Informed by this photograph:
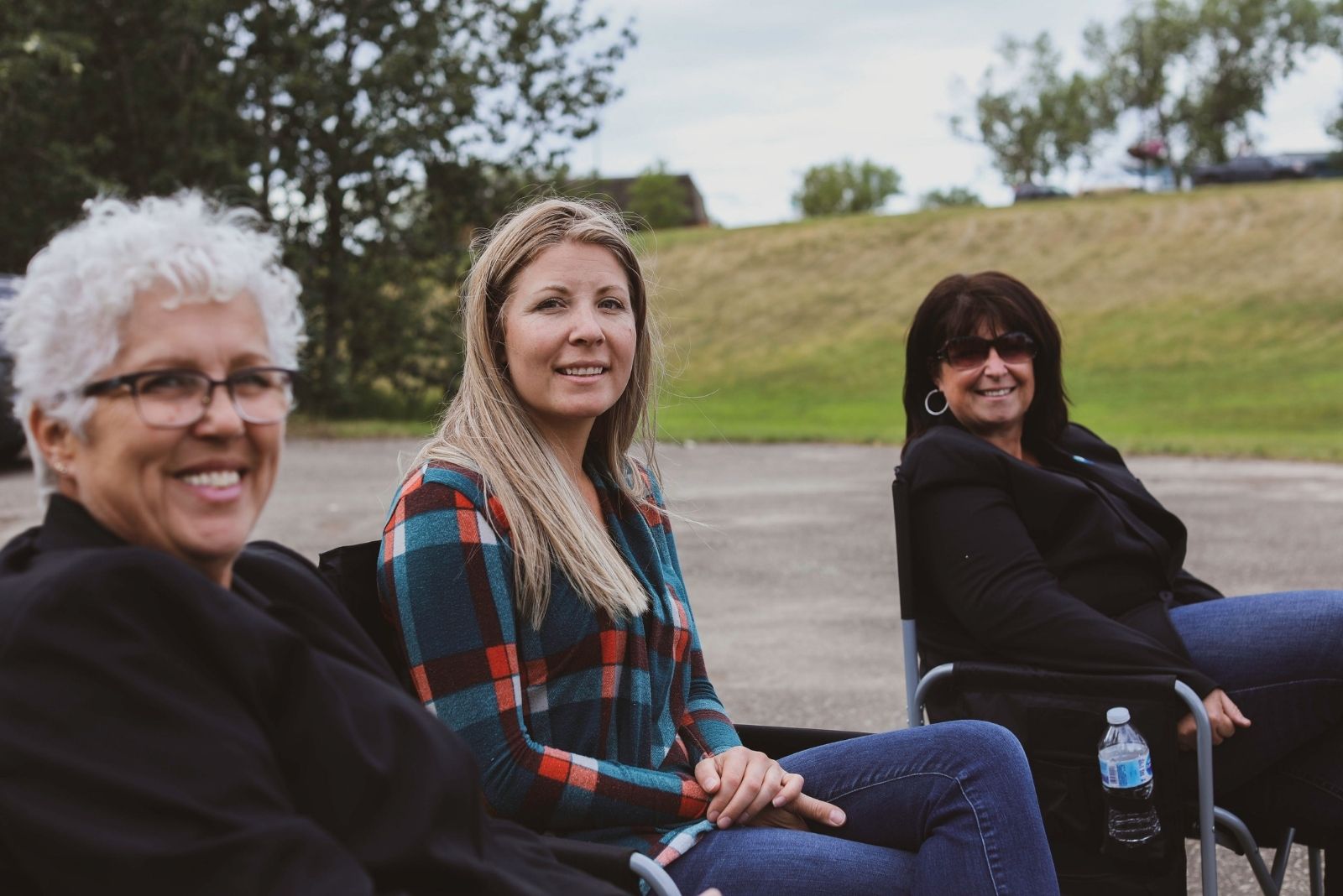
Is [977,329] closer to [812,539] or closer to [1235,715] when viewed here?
[1235,715]

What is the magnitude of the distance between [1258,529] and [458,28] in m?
12.9

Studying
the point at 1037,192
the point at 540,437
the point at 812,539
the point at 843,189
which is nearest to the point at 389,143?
the point at 812,539

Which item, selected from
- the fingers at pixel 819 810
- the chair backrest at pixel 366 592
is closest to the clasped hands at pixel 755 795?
the fingers at pixel 819 810

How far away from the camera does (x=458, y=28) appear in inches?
720

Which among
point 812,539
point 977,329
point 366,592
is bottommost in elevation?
point 812,539

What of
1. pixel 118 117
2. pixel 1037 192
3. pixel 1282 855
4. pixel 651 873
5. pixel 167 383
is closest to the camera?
pixel 167 383

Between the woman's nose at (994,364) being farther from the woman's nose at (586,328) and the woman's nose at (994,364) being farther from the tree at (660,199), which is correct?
the tree at (660,199)

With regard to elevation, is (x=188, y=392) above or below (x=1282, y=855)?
above

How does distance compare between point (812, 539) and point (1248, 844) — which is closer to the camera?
point (1248, 844)

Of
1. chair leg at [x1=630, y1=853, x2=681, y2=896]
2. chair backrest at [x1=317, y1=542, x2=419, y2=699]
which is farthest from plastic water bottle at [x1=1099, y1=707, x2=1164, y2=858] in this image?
chair backrest at [x1=317, y1=542, x2=419, y2=699]

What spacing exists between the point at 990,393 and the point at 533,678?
1745 millimetres

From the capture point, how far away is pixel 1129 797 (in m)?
2.79

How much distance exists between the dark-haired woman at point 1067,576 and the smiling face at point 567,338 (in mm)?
1063

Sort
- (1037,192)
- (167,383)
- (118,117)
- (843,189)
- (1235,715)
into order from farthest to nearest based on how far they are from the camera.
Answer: (843,189) → (1037,192) → (118,117) → (1235,715) → (167,383)
